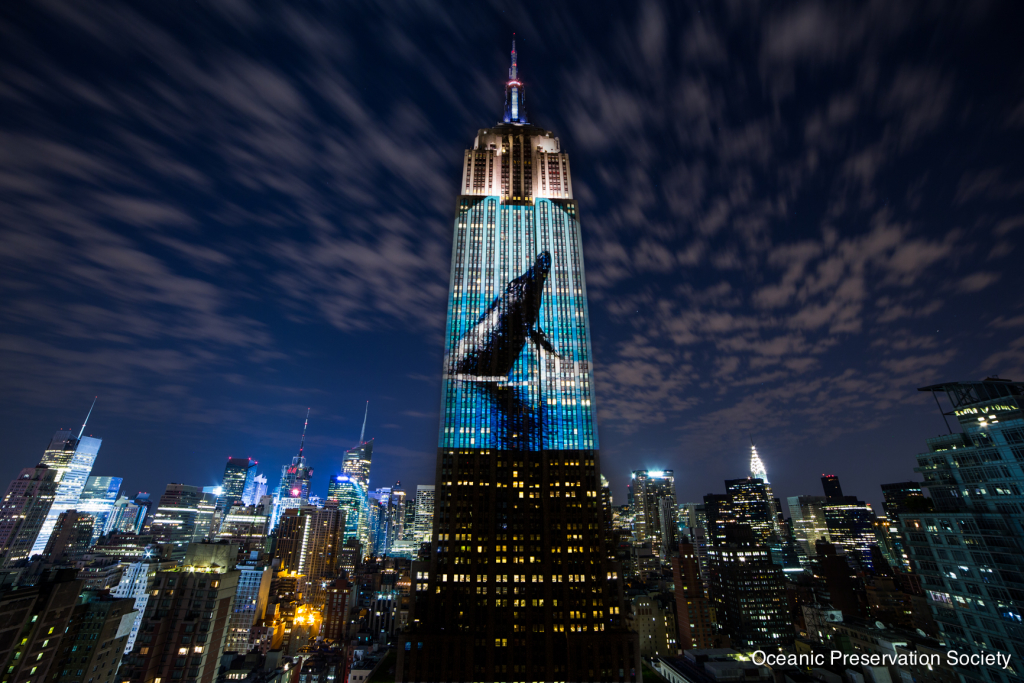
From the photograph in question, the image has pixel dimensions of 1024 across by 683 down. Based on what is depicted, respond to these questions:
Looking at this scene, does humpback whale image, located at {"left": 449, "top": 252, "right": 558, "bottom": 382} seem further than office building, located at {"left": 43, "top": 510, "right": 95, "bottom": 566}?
No

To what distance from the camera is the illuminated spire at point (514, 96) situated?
488 feet

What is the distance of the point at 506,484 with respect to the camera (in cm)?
9794

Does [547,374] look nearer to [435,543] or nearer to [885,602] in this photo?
[435,543]

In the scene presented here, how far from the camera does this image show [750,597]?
15488 centimetres

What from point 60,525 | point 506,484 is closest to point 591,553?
point 506,484

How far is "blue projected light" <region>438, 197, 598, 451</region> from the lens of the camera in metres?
104

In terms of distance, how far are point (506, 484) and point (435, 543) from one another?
1966cm

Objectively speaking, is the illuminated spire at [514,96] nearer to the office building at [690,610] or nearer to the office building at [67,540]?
the office building at [690,610]

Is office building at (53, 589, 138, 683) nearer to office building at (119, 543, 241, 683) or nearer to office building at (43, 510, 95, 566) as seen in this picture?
office building at (119, 543, 241, 683)

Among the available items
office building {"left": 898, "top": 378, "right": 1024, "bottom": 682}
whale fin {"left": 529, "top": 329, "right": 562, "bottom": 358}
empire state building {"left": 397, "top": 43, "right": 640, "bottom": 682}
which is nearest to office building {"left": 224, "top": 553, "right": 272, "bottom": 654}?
empire state building {"left": 397, "top": 43, "right": 640, "bottom": 682}

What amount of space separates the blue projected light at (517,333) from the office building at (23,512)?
16781cm

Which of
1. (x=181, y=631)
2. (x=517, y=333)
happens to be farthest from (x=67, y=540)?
(x=517, y=333)

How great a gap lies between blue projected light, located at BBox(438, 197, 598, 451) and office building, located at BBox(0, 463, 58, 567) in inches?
6607

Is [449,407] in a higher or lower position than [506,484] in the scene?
higher
